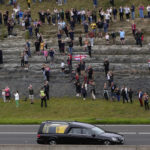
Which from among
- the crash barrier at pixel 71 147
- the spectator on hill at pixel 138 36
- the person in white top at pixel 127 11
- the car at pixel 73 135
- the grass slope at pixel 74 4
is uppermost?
the grass slope at pixel 74 4

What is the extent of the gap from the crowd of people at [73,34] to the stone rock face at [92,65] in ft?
2.00

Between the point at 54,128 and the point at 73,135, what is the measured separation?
1.17 meters

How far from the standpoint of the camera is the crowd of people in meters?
48.8

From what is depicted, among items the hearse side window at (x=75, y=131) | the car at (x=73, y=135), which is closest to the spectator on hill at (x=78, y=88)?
the car at (x=73, y=135)

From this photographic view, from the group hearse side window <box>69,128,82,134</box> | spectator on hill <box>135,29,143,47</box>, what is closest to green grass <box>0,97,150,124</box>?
hearse side window <box>69,128,82,134</box>

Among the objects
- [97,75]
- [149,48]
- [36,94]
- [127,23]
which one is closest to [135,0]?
[127,23]

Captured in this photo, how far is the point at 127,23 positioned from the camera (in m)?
61.0

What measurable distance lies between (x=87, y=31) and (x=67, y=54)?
4.87m

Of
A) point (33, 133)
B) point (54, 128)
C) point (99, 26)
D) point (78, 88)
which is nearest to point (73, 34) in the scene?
point (99, 26)

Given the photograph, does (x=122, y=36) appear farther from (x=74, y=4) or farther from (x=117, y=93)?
(x=74, y=4)

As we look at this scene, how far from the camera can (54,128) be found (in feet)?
101

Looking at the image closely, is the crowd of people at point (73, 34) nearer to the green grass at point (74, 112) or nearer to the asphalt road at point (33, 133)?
the green grass at point (74, 112)

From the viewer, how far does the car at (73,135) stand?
99.2ft

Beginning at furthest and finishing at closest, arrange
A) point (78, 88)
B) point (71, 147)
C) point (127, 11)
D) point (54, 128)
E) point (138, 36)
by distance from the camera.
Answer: point (127, 11) → point (138, 36) → point (78, 88) → point (54, 128) → point (71, 147)
